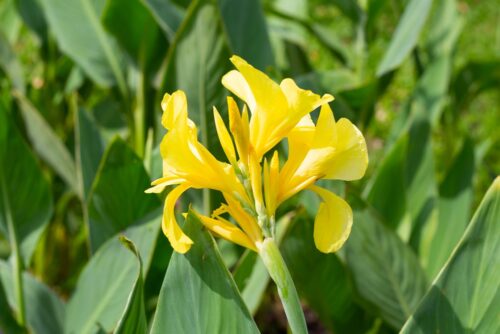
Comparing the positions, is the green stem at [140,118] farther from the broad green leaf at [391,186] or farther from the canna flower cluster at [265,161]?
the canna flower cluster at [265,161]

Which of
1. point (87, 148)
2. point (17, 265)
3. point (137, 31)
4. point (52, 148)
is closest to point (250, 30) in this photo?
point (137, 31)

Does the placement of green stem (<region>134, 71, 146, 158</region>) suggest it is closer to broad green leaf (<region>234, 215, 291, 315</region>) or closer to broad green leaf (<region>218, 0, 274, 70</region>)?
broad green leaf (<region>218, 0, 274, 70</region>)

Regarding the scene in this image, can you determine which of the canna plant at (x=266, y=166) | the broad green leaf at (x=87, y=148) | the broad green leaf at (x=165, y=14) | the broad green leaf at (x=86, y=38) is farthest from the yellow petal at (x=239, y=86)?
the broad green leaf at (x=86, y=38)

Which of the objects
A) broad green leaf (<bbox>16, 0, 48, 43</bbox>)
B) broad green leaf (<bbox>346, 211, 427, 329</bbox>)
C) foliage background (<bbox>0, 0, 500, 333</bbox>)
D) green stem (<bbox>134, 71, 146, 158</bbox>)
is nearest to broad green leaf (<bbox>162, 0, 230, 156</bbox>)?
foliage background (<bbox>0, 0, 500, 333</bbox>)

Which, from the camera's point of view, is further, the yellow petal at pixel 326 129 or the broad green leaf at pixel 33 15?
the broad green leaf at pixel 33 15

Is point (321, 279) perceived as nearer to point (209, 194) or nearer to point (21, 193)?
point (209, 194)
